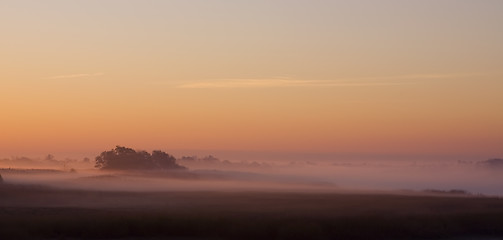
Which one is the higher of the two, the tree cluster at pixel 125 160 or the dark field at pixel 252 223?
the tree cluster at pixel 125 160

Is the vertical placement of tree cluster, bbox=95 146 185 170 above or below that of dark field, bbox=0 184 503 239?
above

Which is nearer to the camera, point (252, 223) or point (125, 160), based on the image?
point (252, 223)

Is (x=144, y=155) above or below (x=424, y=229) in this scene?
above

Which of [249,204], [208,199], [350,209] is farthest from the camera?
[208,199]

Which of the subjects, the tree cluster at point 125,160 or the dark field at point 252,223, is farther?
the tree cluster at point 125,160

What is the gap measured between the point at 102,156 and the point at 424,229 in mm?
116245

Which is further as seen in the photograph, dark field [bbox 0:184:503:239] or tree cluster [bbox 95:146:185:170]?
tree cluster [bbox 95:146:185:170]

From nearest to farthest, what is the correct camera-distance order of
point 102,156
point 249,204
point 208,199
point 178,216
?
point 178,216 → point 249,204 → point 208,199 → point 102,156

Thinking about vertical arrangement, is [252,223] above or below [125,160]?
below

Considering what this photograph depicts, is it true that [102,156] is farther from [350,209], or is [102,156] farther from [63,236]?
[63,236]

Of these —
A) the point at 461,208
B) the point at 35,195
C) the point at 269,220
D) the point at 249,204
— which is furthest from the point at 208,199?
the point at 269,220

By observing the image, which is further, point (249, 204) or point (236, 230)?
point (249, 204)

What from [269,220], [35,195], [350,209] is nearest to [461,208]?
[350,209]

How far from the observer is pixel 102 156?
154750mm
